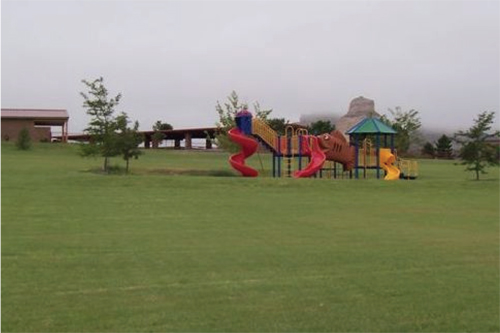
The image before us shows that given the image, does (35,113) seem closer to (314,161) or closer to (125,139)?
(125,139)

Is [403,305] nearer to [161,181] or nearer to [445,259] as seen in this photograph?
[445,259]

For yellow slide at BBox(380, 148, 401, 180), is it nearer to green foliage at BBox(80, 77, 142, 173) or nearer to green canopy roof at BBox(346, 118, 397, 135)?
green canopy roof at BBox(346, 118, 397, 135)

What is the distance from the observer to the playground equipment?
32.0 m

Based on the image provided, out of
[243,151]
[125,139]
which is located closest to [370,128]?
[243,151]

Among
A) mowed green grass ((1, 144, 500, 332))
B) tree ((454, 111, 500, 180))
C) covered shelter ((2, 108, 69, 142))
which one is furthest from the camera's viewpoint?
covered shelter ((2, 108, 69, 142))

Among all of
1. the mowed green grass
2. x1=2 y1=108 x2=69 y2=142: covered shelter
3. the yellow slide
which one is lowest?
the mowed green grass

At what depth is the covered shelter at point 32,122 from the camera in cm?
5847

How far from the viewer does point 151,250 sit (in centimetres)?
973

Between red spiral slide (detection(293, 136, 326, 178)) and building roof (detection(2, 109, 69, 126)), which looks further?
building roof (detection(2, 109, 69, 126))

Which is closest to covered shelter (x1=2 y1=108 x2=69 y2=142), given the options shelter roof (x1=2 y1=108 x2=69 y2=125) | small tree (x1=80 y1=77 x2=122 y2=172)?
shelter roof (x1=2 y1=108 x2=69 y2=125)

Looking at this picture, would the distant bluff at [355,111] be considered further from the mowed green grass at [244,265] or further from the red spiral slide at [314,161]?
the mowed green grass at [244,265]

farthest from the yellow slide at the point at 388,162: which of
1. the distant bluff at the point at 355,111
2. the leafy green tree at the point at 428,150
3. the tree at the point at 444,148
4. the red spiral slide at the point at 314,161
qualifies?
the tree at the point at 444,148

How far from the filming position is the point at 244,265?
866 cm

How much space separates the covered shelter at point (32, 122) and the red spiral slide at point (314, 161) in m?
33.8
